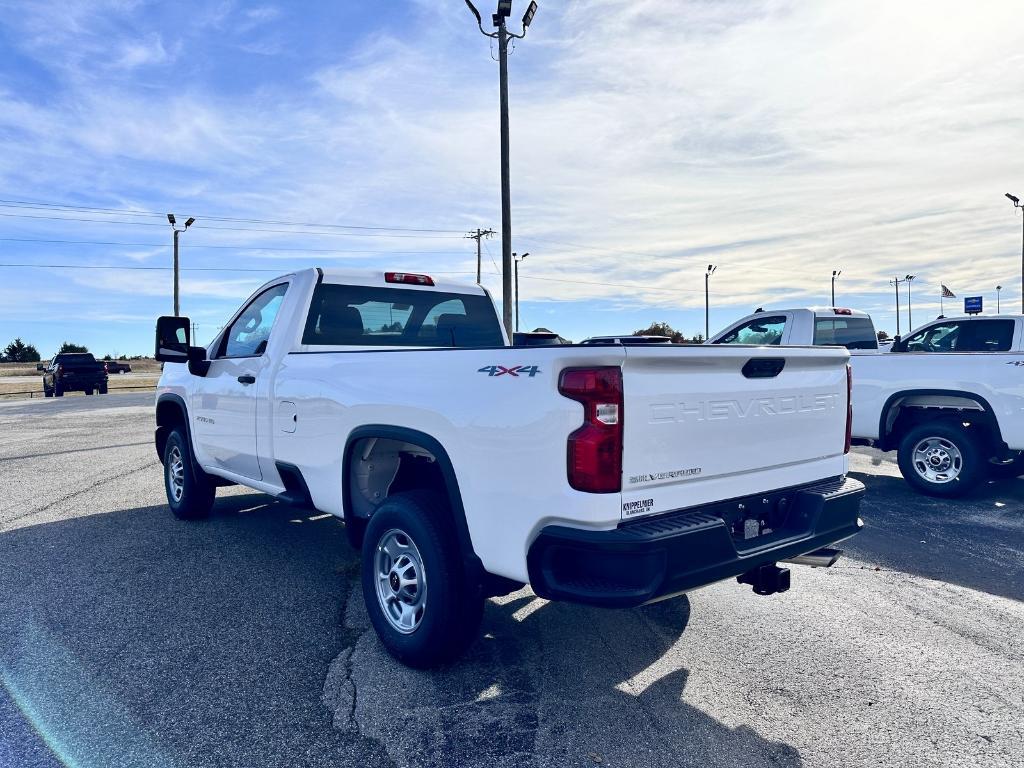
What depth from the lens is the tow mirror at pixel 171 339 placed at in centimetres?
578

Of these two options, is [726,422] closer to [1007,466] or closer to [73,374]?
[1007,466]

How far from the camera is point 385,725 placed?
10.1 feet

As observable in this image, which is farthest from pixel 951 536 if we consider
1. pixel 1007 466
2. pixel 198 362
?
pixel 198 362

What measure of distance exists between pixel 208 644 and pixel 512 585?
1783mm

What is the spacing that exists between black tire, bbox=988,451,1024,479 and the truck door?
23.8 feet

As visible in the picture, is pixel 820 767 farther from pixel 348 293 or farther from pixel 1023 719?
pixel 348 293

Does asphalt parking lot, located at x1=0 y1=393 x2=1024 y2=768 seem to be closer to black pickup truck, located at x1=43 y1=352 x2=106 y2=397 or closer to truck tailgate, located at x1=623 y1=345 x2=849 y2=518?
truck tailgate, located at x1=623 y1=345 x2=849 y2=518

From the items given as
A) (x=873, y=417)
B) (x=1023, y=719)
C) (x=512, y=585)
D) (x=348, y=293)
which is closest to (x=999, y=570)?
(x=1023, y=719)

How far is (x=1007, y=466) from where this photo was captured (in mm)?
8008

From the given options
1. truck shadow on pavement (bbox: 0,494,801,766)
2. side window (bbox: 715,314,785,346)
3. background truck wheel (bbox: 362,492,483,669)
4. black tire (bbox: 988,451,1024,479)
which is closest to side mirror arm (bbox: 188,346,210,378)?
truck shadow on pavement (bbox: 0,494,801,766)

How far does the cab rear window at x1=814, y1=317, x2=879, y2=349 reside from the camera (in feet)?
32.9

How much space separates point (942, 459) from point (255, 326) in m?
7.03

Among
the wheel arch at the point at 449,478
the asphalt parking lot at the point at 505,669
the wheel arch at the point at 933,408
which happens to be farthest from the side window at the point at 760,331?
the wheel arch at the point at 449,478

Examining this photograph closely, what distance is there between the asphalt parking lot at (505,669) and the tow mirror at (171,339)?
4.97ft
